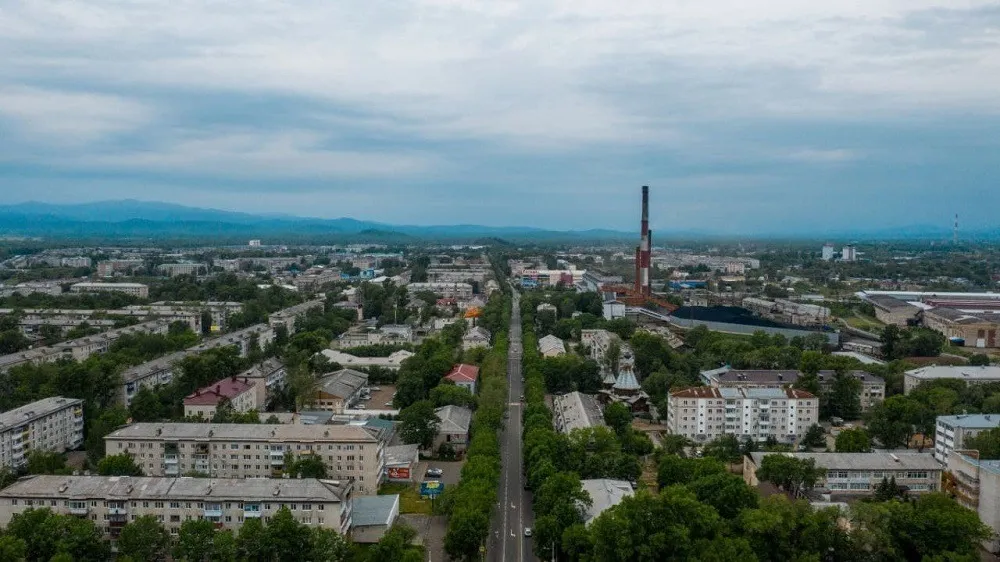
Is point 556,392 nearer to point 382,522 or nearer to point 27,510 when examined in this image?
point 382,522

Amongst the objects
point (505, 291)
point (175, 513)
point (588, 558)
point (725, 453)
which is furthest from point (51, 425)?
point (505, 291)

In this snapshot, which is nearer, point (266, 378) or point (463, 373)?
point (266, 378)

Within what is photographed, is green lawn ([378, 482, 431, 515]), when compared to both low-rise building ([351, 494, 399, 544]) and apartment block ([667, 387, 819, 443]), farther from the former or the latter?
apartment block ([667, 387, 819, 443])

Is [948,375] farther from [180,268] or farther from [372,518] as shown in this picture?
[180,268]

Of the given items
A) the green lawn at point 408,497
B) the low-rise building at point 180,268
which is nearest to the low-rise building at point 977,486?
the green lawn at point 408,497

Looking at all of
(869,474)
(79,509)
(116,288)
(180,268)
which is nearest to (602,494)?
(869,474)

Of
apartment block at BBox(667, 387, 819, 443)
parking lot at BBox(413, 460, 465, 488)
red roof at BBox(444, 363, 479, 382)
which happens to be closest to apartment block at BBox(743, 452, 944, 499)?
apartment block at BBox(667, 387, 819, 443)

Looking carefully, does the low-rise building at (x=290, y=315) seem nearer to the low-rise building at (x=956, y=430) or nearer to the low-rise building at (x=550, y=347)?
the low-rise building at (x=550, y=347)
